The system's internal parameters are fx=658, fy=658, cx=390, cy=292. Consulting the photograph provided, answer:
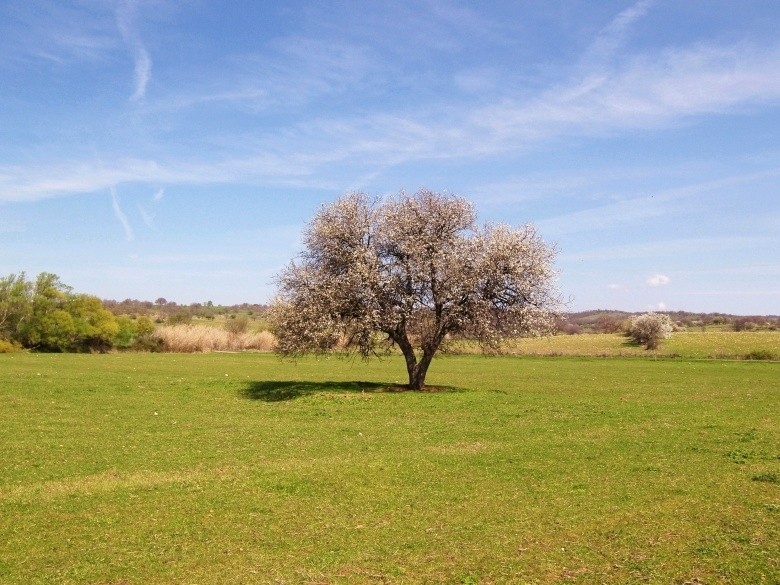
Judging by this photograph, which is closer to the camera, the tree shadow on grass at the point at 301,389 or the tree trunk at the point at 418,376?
the tree shadow on grass at the point at 301,389

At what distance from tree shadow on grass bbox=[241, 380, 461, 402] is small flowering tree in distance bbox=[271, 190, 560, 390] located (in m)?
2.27

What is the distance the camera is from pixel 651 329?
11038 centimetres

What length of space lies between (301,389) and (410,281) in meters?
8.59

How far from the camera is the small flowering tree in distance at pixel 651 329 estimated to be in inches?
4272

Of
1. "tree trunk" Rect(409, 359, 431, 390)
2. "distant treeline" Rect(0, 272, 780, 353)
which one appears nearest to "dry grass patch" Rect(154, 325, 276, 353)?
"distant treeline" Rect(0, 272, 780, 353)

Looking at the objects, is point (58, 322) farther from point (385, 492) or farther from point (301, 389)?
point (385, 492)

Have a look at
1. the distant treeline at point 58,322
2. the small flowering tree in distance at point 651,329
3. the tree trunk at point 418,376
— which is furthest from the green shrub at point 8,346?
the small flowering tree in distance at point 651,329

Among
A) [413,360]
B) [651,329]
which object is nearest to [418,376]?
[413,360]

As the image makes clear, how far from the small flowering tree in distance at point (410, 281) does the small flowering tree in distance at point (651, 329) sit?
81.1 m

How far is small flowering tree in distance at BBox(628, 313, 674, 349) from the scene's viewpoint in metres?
108

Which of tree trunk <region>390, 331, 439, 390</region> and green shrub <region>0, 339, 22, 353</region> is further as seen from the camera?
green shrub <region>0, 339, 22, 353</region>

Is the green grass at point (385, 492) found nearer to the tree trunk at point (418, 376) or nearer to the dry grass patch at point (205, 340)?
the tree trunk at point (418, 376)

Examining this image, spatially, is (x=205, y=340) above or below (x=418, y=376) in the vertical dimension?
above

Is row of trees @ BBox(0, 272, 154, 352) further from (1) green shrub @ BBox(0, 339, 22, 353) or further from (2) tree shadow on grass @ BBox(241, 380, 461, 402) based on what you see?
(2) tree shadow on grass @ BBox(241, 380, 461, 402)
